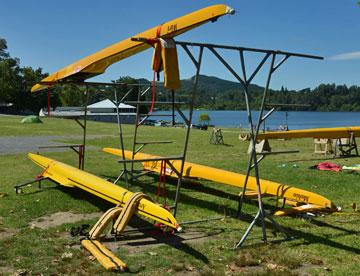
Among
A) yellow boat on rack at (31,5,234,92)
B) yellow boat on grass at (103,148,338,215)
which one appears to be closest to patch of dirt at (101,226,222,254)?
yellow boat on grass at (103,148,338,215)

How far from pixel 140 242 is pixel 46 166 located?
6148 mm

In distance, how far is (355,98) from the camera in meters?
193

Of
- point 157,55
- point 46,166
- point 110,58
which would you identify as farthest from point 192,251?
point 46,166

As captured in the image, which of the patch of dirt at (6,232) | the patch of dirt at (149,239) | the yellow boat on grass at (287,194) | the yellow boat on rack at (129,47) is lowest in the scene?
the patch of dirt at (6,232)

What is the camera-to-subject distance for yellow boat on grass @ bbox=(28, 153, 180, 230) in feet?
21.0

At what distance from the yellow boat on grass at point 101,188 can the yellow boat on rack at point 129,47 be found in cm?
241

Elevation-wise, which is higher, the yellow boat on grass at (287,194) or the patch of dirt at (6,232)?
the yellow boat on grass at (287,194)

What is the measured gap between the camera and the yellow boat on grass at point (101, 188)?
6406 mm

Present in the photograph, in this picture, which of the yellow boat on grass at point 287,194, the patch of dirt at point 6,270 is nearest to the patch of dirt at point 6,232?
the patch of dirt at point 6,270

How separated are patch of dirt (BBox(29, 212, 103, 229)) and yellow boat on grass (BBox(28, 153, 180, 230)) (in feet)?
1.72

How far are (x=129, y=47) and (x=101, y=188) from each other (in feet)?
9.66

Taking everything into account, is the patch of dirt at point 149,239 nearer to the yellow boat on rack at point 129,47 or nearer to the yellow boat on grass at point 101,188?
the yellow boat on grass at point 101,188

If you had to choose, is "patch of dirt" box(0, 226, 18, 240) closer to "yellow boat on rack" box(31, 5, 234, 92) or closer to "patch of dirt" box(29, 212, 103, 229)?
"patch of dirt" box(29, 212, 103, 229)

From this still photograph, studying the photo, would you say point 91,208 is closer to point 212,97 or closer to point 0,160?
point 212,97
